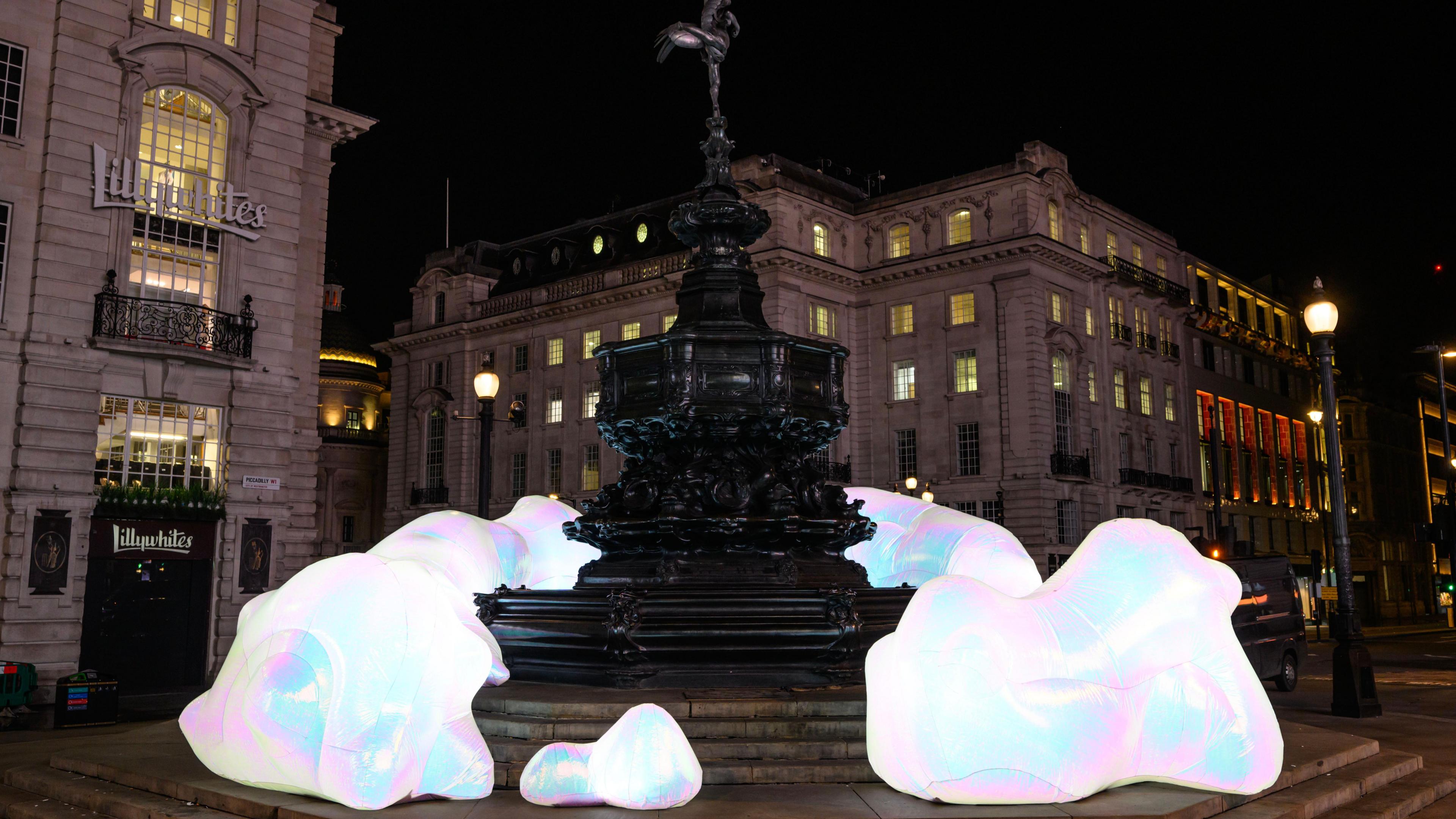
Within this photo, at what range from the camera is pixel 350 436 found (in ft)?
261

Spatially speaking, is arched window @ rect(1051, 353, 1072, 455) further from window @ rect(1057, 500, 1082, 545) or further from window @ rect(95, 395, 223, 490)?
window @ rect(95, 395, 223, 490)

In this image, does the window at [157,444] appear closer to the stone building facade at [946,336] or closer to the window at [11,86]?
the window at [11,86]

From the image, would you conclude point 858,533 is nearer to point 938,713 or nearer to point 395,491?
point 938,713

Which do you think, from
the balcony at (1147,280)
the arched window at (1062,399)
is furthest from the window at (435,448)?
the balcony at (1147,280)

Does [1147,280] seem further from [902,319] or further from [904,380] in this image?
[904,380]

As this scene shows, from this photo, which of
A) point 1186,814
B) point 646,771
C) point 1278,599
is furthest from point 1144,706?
point 1278,599

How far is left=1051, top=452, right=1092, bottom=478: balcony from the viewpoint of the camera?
167 ft

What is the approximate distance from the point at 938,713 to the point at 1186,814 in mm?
1818

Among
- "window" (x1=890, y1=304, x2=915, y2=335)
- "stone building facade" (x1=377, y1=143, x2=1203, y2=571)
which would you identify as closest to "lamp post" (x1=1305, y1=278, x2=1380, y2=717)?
"stone building facade" (x1=377, y1=143, x2=1203, y2=571)

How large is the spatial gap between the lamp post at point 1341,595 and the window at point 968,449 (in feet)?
118

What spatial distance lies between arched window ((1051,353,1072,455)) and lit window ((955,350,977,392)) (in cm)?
369

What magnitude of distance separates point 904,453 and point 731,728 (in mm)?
47711

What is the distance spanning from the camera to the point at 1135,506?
58062mm

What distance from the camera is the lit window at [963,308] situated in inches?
2116
